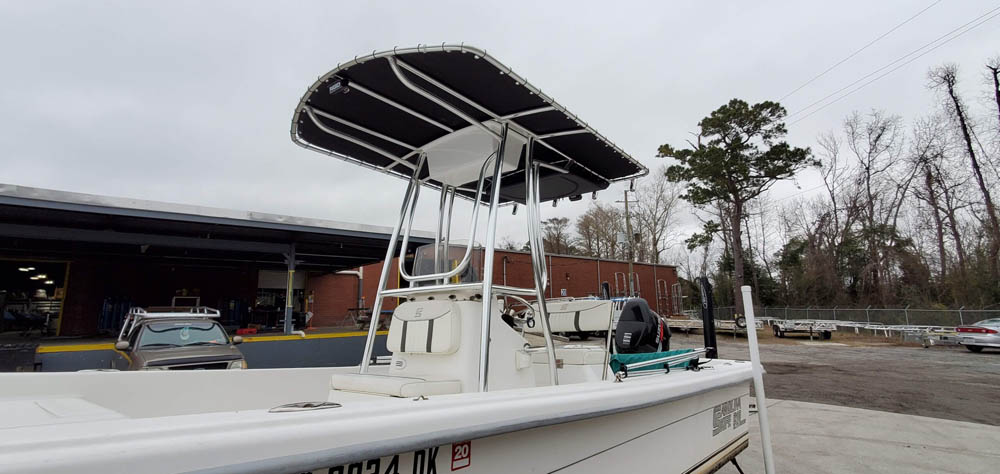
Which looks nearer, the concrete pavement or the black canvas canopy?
the black canvas canopy

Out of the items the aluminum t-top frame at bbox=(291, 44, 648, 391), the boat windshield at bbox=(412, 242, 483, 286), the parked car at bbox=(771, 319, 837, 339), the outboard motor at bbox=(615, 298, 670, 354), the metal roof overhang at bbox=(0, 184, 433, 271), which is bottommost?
the parked car at bbox=(771, 319, 837, 339)

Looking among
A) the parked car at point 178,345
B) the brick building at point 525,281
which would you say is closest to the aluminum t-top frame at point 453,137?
the parked car at point 178,345

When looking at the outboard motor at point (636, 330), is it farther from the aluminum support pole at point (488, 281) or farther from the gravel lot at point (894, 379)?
the gravel lot at point (894, 379)

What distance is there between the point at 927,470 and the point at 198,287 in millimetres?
20277

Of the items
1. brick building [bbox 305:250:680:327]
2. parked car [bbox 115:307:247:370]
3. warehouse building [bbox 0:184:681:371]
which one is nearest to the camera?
parked car [bbox 115:307:247:370]

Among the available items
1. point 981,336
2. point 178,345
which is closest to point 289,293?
point 178,345

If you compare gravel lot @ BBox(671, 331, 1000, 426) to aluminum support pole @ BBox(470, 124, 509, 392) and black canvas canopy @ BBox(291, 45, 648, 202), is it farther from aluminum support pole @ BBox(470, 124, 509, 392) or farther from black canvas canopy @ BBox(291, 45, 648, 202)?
aluminum support pole @ BBox(470, 124, 509, 392)

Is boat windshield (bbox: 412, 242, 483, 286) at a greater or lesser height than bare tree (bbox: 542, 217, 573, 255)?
lesser

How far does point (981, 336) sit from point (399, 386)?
2013cm

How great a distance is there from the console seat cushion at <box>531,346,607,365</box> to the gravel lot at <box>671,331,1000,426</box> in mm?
6171

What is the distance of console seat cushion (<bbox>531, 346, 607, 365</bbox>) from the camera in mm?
3145

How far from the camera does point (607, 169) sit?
12.2 ft

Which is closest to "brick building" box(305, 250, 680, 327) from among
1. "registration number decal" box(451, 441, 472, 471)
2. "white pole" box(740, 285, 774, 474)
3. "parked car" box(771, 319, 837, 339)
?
"parked car" box(771, 319, 837, 339)

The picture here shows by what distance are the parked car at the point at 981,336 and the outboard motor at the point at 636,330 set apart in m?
17.8
